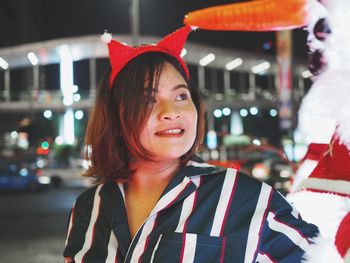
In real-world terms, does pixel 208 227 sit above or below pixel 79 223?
above

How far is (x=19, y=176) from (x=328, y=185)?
15777mm

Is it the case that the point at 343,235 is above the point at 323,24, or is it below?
below

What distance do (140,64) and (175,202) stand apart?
1.65 feet

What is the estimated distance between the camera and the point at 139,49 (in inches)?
69.3

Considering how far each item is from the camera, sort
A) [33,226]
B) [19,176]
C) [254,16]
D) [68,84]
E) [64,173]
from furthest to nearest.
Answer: [68,84], [64,173], [19,176], [33,226], [254,16]

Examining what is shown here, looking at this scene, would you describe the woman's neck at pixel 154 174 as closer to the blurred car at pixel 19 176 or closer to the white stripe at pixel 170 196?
the white stripe at pixel 170 196

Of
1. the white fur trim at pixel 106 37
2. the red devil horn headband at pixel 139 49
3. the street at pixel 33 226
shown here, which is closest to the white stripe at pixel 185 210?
the red devil horn headband at pixel 139 49

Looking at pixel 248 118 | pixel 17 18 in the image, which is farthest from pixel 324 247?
pixel 248 118

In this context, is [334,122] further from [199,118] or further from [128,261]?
[128,261]

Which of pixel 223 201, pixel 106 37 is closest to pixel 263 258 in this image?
pixel 223 201

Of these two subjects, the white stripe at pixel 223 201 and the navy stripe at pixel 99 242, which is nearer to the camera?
the white stripe at pixel 223 201

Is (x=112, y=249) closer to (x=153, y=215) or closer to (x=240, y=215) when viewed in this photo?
(x=153, y=215)

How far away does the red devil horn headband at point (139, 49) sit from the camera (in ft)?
5.78

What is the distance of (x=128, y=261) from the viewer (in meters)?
1.56
